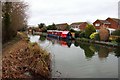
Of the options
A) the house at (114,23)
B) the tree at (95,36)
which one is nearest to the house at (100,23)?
the house at (114,23)

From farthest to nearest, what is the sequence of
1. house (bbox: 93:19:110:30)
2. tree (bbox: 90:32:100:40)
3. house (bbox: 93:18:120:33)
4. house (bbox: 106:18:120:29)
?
house (bbox: 93:19:110:30), house (bbox: 93:18:120:33), house (bbox: 106:18:120:29), tree (bbox: 90:32:100:40)

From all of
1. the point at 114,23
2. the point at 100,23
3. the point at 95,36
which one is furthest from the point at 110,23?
the point at 95,36

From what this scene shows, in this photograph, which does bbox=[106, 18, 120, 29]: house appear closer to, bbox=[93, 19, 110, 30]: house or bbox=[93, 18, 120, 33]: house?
bbox=[93, 18, 120, 33]: house

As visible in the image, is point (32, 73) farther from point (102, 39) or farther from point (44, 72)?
point (102, 39)

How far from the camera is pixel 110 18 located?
5925 centimetres

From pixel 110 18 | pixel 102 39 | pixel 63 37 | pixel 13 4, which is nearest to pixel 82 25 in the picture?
pixel 110 18

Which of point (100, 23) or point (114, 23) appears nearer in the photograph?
point (114, 23)

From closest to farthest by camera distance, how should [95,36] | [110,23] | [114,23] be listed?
1. [95,36]
2. [114,23]
3. [110,23]

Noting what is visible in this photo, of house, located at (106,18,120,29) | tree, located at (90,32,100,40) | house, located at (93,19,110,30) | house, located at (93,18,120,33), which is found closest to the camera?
tree, located at (90,32,100,40)

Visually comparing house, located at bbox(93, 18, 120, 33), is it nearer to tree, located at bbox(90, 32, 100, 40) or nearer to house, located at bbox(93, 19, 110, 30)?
house, located at bbox(93, 19, 110, 30)

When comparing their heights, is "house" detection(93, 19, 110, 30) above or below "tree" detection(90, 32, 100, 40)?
above

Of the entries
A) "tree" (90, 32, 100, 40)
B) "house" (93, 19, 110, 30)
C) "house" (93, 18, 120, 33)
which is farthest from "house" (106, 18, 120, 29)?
"tree" (90, 32, 100, 40)

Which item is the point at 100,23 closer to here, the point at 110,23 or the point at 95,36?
the point at 110,23

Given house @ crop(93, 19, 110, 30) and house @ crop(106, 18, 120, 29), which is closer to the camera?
house @ crop(106, 18, 120, 29)
